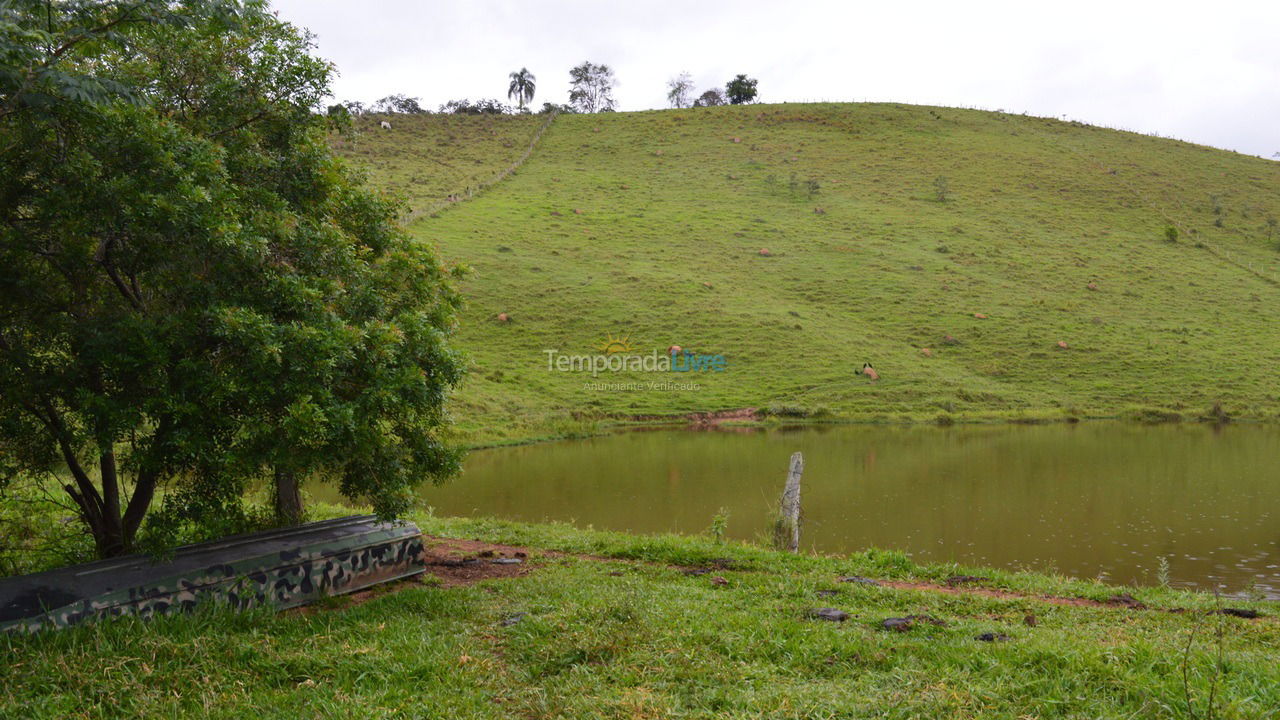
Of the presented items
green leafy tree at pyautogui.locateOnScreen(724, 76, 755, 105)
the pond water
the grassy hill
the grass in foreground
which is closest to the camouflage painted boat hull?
the grass in foreground

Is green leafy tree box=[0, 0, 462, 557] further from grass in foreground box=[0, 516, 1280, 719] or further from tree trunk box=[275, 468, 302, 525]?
tree trunk box=[275, 468, 302, 525]

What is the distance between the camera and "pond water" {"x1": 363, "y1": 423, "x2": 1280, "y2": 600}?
44.9 feet

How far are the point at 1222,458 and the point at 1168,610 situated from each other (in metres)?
20.1

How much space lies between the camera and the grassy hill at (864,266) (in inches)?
1501

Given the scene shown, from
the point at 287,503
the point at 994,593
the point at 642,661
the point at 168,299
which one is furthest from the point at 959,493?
the point at 168,299

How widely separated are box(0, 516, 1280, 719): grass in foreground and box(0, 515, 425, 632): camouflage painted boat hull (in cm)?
33

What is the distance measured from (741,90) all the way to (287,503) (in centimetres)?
10668

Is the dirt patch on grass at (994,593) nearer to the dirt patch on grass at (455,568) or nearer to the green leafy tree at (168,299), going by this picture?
the dirt patch on grass at (455,568)

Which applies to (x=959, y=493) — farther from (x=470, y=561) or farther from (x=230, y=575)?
(x=230, y=575)

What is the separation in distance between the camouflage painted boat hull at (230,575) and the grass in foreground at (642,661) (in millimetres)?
331

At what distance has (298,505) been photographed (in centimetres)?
1114

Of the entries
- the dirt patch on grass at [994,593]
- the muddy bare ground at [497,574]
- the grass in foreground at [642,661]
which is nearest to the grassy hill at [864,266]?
the muddy bare ground at [497,574]

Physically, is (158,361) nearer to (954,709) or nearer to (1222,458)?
(954,709)

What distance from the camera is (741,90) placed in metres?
108
